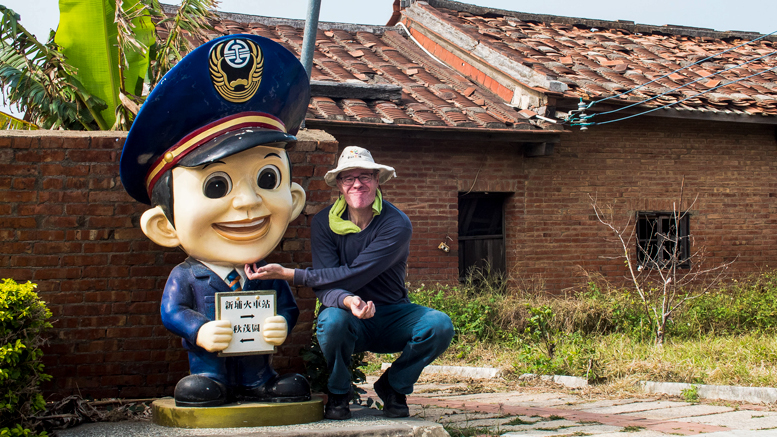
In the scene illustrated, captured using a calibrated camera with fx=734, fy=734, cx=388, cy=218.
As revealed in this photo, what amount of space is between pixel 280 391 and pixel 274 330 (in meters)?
0.32

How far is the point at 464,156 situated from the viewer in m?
9.69

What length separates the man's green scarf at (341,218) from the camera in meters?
3.94

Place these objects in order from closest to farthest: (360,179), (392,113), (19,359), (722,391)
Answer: (19,359) < (360,179) < (722,391) < (392,113)

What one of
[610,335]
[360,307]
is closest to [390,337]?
[360,307]

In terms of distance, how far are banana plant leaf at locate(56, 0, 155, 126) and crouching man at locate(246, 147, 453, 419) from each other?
2.63 meters

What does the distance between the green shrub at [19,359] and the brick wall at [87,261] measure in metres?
0.58

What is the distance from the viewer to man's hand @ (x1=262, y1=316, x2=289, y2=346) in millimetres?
3584

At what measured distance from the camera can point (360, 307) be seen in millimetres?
3619

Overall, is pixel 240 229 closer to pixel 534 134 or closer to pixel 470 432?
pixel 470 432

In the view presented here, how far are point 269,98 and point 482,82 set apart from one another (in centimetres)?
743

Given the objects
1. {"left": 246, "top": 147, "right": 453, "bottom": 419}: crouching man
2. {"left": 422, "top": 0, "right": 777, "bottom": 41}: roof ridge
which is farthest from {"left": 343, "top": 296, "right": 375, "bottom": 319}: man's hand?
{"left": 422, "top": 0, "right": 777, "bottom": 41}: roof ridge

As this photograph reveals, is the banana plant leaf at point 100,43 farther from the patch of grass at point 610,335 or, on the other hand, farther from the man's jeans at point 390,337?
the patch of grass at point 610,335

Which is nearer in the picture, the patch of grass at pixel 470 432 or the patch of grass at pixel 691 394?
the patch of grass at pixel 470 432

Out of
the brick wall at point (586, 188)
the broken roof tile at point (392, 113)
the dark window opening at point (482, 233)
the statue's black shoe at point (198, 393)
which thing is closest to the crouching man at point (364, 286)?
the statue's black shoe at point (198, 393)
